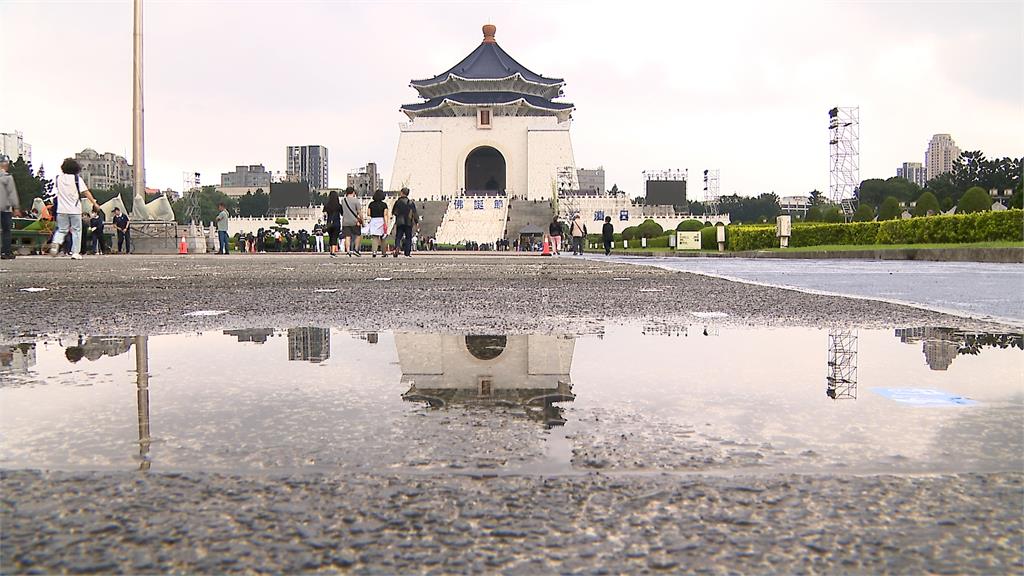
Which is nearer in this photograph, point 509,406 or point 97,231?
point 509,406

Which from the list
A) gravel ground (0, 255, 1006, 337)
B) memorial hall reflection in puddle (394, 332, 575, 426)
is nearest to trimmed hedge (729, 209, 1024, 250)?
gravel ground (0, 255, 1006, 337)

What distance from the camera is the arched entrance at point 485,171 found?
210 ft

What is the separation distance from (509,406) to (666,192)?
6216cm

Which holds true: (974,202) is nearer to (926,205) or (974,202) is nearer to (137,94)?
(926,205)

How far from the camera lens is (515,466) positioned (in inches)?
42.1

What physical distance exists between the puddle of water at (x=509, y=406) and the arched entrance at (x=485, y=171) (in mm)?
61138

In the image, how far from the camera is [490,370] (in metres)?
1.87

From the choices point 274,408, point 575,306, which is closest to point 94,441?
point 274,408

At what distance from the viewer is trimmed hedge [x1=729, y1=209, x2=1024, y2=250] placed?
1365 cm

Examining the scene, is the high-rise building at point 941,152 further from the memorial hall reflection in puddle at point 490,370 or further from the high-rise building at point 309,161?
the memorial hall reflection in puddle at point 490,370

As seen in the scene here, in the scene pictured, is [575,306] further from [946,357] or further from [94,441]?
[94,441]

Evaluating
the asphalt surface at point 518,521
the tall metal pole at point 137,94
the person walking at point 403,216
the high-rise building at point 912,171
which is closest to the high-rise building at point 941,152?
the high-rise building at point 912,171

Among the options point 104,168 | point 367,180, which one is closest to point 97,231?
point 367,180

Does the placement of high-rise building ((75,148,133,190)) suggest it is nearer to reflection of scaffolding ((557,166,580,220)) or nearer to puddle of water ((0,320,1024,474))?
reflection of scaffolding ((557,166,580,220))
